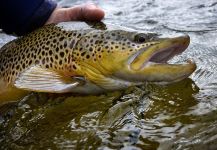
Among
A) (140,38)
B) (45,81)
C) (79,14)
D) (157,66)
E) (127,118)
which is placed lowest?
(127,118)

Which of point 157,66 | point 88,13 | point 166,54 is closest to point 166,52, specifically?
point 166,54

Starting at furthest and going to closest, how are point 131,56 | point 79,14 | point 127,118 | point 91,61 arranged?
point 79,14, point 91,61, point 131,56, point 127,118

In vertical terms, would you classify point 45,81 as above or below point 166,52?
below

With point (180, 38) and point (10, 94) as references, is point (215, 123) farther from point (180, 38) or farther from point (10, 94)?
point (10, 94)

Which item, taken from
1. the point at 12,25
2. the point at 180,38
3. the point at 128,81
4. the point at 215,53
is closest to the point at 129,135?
the point at 128,81

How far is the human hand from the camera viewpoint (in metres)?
3.59

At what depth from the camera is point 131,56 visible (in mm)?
2996

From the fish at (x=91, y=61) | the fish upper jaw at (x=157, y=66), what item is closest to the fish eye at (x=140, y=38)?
the fish at (x=91, y=61)

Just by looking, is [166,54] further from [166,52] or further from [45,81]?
[45,81]

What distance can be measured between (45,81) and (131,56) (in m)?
Result: 0.69

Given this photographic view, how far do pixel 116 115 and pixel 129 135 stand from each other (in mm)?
400

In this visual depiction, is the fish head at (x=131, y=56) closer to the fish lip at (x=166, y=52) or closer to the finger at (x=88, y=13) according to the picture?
the fish lip at (x=166, y=52)

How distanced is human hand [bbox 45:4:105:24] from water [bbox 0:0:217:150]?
78 centimetres

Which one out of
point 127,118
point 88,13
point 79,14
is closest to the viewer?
point 127,118
